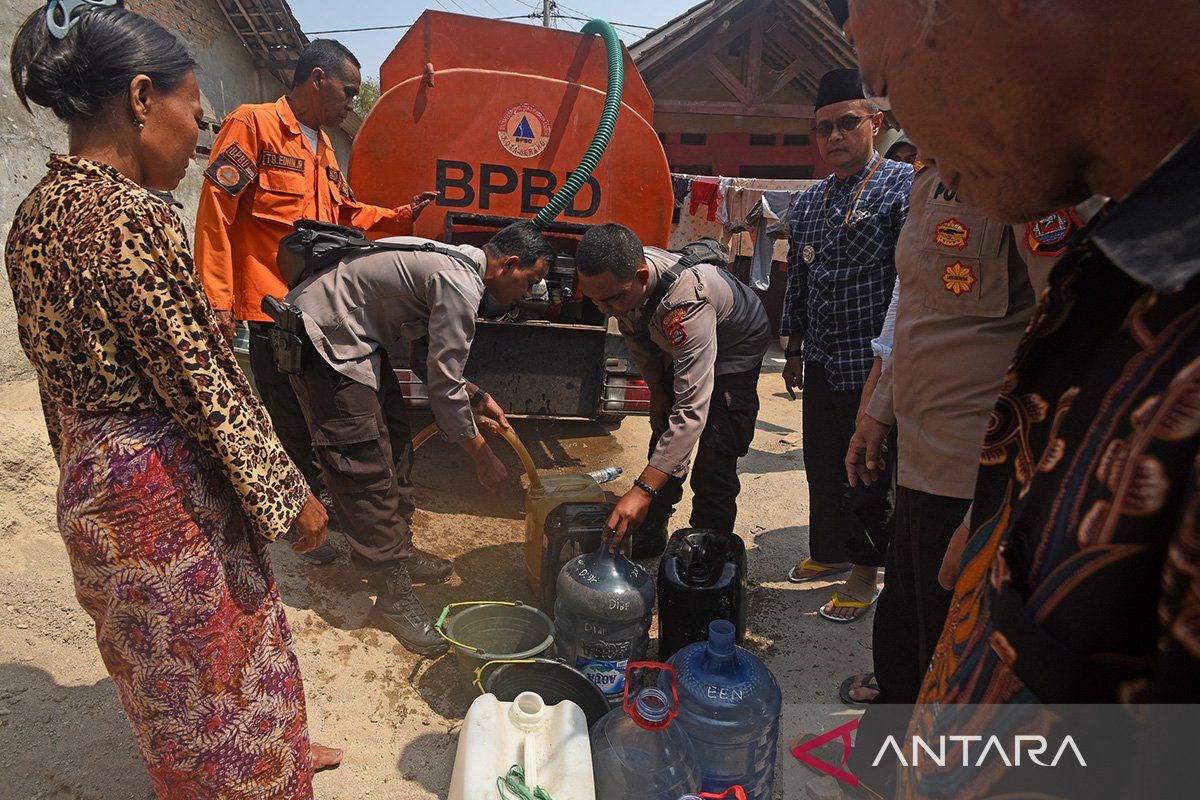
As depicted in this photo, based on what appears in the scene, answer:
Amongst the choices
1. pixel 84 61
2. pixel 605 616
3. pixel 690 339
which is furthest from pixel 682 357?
pixel 84 61

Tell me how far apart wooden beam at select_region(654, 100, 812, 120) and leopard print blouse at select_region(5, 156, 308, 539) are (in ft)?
29.3

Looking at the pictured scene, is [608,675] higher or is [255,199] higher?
[255,199]

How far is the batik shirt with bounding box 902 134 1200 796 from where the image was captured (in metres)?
0.47

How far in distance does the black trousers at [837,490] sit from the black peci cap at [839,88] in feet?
3.91

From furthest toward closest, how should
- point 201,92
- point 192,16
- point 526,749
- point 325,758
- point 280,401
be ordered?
1. point 192,16
2. point 201,92
3. point 280,401
4. point 325,758
5. point 526,749

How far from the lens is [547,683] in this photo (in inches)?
92.2

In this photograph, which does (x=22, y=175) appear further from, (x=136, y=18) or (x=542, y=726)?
(x=542, y=726)

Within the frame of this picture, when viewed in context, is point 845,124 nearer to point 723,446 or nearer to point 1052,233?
point 723,446

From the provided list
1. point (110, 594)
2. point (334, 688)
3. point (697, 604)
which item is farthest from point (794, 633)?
point (110, 594)

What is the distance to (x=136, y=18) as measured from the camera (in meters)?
1.50

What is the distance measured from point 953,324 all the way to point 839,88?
1.75 m

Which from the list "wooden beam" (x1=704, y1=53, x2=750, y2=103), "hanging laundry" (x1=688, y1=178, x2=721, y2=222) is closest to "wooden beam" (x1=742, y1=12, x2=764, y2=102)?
"wooden beam" (x1=704, y1=53, x2=750, y2=103)

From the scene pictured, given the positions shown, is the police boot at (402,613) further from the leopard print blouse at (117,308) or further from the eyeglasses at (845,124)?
the eyeglasses at (845,124)

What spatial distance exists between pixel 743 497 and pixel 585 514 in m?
2.05
